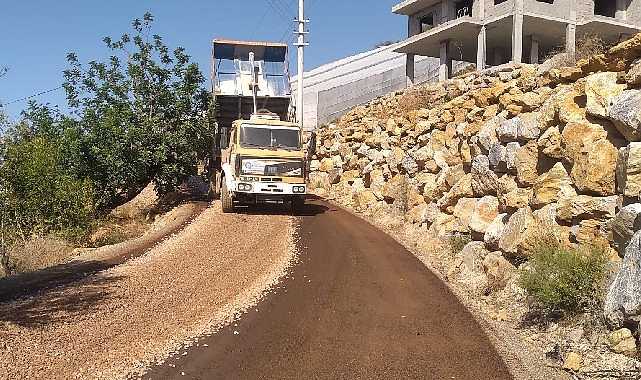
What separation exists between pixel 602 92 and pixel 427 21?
952 inches

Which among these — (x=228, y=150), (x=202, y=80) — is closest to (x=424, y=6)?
(x=202, y=80)

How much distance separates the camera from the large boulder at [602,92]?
9.67 metres

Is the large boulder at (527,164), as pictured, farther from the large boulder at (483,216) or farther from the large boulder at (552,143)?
the large boulder at (483,216)

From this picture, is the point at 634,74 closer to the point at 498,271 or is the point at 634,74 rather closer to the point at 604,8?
the point at 498,271

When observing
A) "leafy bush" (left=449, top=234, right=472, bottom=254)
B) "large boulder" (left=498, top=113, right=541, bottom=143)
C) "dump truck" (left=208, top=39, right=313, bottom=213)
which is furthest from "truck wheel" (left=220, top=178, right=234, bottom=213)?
"large boulder" (left=498, top=113, right=541, bottom=143)

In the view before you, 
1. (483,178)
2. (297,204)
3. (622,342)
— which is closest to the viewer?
(622,342)

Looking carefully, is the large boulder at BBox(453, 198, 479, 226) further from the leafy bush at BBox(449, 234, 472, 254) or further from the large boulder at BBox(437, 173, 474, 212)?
the leafy bush at BBox(449, 234, 472, 254)

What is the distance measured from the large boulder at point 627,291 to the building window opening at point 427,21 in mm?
25063

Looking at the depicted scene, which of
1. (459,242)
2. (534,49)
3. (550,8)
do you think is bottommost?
(459,242)

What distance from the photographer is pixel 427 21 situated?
107ft

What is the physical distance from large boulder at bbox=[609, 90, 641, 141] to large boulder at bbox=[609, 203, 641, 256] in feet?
4.00

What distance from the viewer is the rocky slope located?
7980mm

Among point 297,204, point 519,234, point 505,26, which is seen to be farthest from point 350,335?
point 505,26

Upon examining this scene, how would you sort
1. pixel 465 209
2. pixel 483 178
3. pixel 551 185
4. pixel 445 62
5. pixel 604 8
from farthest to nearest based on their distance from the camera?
pixel 604 8 → pixel 445 62 → pixel 465 209 → pixel 483 178 → pixel 551 185
